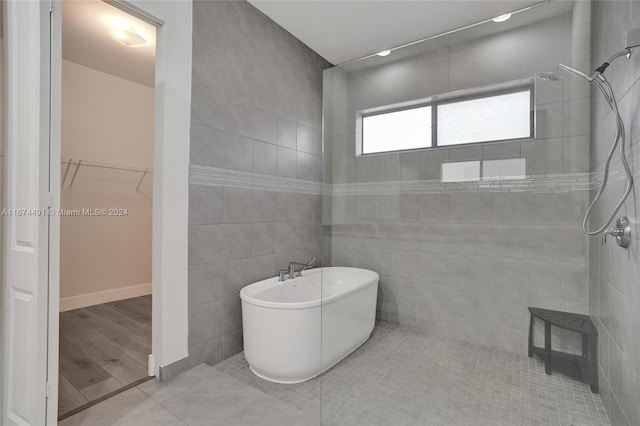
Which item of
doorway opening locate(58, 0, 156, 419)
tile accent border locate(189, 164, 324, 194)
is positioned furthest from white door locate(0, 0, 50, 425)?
tile accent border locate(189, 164, 324, 194)

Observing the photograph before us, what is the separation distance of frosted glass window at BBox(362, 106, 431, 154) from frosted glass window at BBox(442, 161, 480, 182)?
17 cm

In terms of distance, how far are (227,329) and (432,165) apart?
6.23 ft

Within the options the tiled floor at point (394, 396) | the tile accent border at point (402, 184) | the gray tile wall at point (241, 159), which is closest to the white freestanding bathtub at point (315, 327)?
the tiled floor at point (394, 396)

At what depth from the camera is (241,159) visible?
2.59 m

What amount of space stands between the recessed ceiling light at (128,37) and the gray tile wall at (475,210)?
6.66ft

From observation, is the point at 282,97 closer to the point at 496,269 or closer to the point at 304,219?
the point at 304,219

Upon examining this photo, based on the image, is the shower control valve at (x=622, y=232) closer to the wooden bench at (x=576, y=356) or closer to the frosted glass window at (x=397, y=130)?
the wooden bench at (x=576, y=356)

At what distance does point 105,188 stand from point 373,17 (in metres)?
3.33

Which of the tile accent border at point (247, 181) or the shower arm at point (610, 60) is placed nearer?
the shower arm at point (610, 60)

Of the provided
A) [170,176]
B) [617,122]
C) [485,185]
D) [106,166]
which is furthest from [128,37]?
[617,122]

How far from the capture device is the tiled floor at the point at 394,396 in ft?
4.67

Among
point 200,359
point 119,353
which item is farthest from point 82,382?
point 200,359

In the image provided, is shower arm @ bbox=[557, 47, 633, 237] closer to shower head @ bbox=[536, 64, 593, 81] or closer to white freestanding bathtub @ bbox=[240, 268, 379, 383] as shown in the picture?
shower head @ bbox=[536, 64, 593, 81]

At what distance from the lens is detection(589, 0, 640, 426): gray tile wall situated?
1231mm
